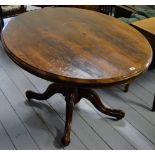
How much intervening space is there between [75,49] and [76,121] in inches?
27.1

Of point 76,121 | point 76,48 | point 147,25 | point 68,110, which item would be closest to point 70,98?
point 68,110

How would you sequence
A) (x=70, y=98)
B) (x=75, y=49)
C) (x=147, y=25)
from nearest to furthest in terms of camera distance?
(x=75, y=49), (x=70, y=98), (x=147, y=25)

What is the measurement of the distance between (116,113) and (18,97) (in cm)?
77

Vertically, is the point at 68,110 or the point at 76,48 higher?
the point at 76,48

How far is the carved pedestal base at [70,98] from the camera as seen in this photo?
1666 mm

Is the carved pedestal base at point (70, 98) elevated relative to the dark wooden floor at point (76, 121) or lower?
elevated

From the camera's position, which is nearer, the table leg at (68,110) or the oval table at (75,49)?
the oval table at (75,49)

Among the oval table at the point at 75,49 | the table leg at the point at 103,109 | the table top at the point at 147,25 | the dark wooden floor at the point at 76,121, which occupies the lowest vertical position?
the dark wooden floor at the point at 76,121

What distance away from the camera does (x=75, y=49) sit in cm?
135

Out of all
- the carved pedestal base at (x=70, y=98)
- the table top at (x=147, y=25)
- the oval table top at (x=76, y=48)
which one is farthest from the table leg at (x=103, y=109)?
the table top at (x=147, y=25)

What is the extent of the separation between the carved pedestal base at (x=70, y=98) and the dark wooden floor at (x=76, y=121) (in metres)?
0.05

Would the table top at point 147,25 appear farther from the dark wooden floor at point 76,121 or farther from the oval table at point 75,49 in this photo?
the dark wooden floor at point 76,121

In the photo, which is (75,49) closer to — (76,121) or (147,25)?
(76,121)
